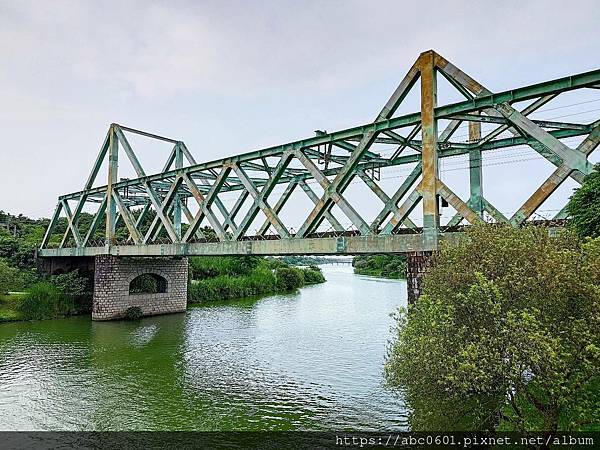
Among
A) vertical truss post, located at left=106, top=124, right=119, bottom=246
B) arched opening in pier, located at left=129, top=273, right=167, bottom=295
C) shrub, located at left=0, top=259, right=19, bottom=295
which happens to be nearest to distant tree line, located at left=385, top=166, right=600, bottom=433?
vertical truss post, located at left=106, top=124, right=119, bottom=246

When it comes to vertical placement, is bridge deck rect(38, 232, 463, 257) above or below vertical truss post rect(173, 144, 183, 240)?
below

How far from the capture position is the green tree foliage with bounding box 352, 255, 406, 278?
282ft

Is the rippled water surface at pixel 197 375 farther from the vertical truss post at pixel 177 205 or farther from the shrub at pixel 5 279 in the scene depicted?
the vertical truss post at pixel 177 205

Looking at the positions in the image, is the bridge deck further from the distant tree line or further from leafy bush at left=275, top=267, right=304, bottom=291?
leafy bush at left=275, top=267, right=304, bottom=291

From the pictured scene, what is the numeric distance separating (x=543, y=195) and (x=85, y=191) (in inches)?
1438

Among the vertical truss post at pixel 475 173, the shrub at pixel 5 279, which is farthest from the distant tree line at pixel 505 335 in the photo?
the shrub at pixel 5 279

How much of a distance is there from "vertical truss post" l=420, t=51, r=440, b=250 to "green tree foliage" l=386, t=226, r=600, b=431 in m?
6.06

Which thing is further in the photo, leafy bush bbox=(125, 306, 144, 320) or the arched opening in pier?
the arched opening in pier


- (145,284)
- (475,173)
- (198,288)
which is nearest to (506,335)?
(475,173)

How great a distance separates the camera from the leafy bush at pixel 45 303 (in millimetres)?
33969

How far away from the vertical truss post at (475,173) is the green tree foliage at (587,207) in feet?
23.4

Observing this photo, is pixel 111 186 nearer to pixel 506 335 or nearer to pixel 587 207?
pixel 587 207

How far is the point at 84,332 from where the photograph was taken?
29.8 metres

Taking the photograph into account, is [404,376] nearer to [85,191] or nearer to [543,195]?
[543,195]
